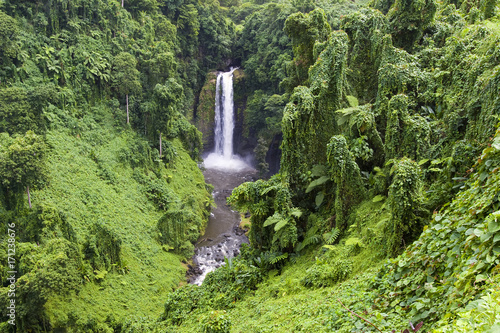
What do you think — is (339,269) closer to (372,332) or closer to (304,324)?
(304,324)

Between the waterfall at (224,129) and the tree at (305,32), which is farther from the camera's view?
the waterfall at (224,129)

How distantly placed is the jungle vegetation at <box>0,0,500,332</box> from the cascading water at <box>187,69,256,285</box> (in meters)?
1.29

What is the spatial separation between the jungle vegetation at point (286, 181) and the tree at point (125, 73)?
15 centimetres

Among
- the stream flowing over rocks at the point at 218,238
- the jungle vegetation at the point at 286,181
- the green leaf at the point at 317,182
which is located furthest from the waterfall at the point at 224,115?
the green leaf at the point at 317,182

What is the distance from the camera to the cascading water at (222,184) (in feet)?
67.8

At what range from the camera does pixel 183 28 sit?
32938 millimetres

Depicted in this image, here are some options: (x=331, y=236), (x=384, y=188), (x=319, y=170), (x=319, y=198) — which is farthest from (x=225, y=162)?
(x=384, y=188)

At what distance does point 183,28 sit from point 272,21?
9820mm

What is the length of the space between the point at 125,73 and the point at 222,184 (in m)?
13.2

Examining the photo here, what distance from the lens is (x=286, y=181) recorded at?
34.8 feet

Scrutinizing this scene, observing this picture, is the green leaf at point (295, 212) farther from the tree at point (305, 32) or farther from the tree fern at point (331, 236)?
the tree at point (305, 32)

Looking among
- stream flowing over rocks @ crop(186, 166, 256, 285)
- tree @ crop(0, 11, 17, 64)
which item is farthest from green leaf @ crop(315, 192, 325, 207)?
tree @ crop(0, 11, 17, 64)

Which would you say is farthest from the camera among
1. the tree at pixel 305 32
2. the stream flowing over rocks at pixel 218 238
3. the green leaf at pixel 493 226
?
the stream flowing over rocks at pixel 218 238

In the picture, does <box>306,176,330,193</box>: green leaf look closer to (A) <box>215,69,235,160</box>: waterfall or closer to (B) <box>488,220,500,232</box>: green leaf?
(B) <box>488,220,500,232</box>: green leaf
